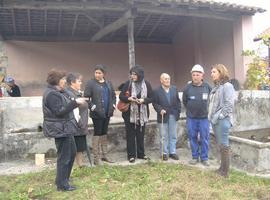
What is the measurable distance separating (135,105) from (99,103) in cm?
68

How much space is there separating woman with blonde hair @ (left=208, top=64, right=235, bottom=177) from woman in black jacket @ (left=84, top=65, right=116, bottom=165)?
1750 millimetres

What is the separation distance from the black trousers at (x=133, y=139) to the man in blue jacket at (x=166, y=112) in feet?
1.26

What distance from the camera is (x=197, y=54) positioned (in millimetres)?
11719

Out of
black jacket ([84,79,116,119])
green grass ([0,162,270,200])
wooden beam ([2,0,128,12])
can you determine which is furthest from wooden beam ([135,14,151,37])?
green grass ([0,162,270,200])

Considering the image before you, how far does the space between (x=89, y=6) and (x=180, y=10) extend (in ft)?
7.34

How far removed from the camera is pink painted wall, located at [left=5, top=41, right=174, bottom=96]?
38.4 feet

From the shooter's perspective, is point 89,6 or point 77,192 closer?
point 77,192

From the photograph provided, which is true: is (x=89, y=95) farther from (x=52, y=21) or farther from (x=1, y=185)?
(x=52, y=21)

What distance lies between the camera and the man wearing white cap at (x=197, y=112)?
21.0ft

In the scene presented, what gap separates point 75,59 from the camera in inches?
480

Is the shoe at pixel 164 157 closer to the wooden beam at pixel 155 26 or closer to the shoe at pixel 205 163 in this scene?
the shoe at pixel 205 163

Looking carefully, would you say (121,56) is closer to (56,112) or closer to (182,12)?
(182,12)

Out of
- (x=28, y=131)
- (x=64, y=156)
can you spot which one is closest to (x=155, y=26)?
(x=28, y=131)

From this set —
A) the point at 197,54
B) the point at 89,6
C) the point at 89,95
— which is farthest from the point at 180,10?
the point at 89,95
